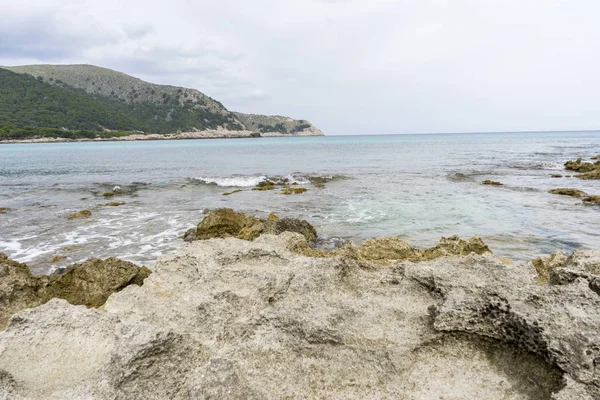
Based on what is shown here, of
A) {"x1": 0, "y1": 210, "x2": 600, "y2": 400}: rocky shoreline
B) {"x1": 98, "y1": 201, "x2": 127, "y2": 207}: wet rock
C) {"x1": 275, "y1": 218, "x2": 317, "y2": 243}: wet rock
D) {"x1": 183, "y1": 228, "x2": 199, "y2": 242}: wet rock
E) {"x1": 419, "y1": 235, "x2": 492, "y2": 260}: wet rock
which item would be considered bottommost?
{"x1": 98, "y1": 201, "x2": 127, "y2": 207}: wet rock

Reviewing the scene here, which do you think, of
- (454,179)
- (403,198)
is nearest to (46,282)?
(403,198)

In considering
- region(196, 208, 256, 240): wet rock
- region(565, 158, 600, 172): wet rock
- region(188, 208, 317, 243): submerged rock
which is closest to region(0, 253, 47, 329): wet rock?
region(188, 208, 317, 243): submerged rock

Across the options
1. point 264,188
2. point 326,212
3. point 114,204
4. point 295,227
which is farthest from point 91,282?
point 264,188

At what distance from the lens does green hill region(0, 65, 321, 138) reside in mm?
129875

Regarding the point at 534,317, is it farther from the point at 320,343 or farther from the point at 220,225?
the point at 220,225

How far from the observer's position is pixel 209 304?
148 inches

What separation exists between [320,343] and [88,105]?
576 feet

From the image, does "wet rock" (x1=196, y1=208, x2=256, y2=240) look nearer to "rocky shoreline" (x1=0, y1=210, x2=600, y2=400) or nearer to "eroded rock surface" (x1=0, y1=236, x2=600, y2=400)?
"rocky shoreline" (x1=0, y1=210, x2=600, y2=400)

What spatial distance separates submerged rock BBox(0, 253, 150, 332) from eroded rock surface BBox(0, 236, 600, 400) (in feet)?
10.1

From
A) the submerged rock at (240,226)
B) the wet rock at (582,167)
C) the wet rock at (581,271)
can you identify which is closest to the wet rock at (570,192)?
the wet rock at (582,167)

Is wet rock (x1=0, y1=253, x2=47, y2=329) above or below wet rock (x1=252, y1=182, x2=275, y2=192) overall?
above

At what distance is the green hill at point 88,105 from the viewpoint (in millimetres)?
129875

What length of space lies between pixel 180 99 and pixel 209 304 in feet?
681

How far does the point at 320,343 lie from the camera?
128 inches
